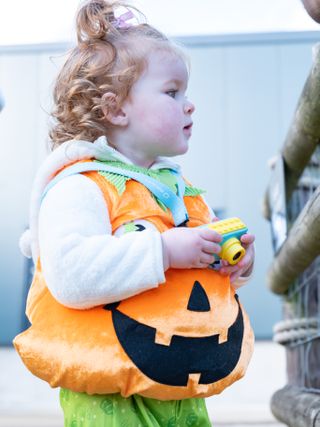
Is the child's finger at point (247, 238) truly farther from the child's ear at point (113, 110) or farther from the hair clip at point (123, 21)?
the hair clip at point (123, 21)

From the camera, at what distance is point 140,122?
1.11 meters

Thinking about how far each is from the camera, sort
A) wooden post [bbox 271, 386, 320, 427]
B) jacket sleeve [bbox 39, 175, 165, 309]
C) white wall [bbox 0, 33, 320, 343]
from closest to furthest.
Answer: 1. jacket sleeve [bbox 39, 175, 165, 309]
2. wooden post [bbox 271, 386, 320, 427]
3. white wall [bbox 0, 33, 320, 343]

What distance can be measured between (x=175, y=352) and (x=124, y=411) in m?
0.11

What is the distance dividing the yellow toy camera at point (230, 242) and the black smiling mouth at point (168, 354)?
116 mm

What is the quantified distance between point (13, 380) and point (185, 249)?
395 centimetres

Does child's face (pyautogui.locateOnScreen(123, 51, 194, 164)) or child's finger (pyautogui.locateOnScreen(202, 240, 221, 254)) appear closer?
child's finger (pyautogui.locateOnScreen(202, 240, 221, 254))

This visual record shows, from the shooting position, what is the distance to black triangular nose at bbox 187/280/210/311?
998 mm

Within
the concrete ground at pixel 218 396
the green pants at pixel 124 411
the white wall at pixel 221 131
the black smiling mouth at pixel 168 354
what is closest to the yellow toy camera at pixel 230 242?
A: the black smiling mouth at pixel 168 354

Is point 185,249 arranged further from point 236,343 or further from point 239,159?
point 239,159

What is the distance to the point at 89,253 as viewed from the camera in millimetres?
945

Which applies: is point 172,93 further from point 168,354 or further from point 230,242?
point 168,354

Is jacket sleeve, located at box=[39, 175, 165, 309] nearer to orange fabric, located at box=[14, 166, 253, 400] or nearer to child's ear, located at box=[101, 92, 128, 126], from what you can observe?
orange fabric, located at box=[14, 166, 253, 400]

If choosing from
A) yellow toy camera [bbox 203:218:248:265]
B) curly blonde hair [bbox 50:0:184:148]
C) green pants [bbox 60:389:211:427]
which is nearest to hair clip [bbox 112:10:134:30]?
curly blonde hair [bbox 50:0:184:148]

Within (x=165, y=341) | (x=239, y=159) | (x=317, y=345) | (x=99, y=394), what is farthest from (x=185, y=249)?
(x=239, y=159)
